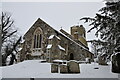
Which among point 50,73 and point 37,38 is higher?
point 37,38

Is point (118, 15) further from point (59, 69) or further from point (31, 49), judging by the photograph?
point (31, 49)

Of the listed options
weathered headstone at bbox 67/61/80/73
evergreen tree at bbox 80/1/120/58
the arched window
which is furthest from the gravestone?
the arched window

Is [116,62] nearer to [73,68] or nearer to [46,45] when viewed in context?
[73,68]

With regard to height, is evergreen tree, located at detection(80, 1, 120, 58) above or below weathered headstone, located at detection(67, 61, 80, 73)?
above

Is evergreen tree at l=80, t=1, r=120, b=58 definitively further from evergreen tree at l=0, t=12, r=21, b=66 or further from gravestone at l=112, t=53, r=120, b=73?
evergreen tree at l=0, t=12, r=21, b=66

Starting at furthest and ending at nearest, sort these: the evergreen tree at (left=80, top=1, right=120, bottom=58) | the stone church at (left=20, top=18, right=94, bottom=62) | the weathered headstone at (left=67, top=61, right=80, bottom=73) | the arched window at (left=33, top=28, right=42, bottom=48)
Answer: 1. the arched window at (left=33, top=28, right=42, bottom=48)
2. the stone church at (left=20, top=18, right=94, bottom=62)
3. the weathered headstone at (left=67, top=61, right=80, bottom=73)
4. the evergreen tree at (left=80, top=1, right=120, bottom=58)

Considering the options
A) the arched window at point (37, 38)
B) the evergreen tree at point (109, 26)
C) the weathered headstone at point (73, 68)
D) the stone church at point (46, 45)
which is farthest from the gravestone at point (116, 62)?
the arched window at point (37, 38)

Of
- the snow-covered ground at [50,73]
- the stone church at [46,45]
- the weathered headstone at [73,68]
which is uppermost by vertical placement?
the stone church at [46,45]

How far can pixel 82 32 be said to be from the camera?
3997 cm

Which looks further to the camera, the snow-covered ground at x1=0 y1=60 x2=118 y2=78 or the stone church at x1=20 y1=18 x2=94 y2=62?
the stone church at x1=20 y1=18 x2=94 y2=62

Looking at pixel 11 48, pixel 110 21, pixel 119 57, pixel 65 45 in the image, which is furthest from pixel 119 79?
pixel 11 48

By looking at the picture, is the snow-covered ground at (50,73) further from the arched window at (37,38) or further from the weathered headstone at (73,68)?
the arched window at (37,38)

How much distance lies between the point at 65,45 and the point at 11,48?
8613 mm

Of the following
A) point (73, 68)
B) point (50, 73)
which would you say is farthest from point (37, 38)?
point (50, 73)
